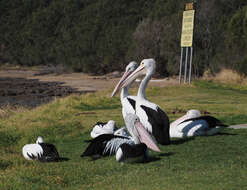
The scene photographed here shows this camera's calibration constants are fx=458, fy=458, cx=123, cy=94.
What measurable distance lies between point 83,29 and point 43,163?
209ft

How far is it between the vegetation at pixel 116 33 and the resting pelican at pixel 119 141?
25.0 meters

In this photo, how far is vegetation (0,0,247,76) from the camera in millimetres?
38562

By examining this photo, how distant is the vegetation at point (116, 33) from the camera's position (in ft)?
127

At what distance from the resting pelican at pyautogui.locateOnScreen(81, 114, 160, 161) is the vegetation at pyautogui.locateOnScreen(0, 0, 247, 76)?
82.1ft

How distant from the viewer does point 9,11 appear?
96.2 meters

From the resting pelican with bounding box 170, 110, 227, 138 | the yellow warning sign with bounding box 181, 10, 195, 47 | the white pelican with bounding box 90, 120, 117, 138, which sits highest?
the yellow warning sign with bounding box 181, 10, 195, 47

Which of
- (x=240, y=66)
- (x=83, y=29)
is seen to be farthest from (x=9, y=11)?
(x=240, y=66)

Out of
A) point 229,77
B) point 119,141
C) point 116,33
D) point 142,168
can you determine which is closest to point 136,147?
point 142,168

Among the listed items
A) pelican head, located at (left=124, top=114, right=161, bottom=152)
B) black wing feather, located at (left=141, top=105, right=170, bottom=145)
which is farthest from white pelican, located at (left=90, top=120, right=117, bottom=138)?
pelican head, located at (left=124, top=114, right=161, bottom=152)

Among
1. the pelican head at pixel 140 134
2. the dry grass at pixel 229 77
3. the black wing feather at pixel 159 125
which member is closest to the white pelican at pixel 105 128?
the black wing feather at pixel 159 125

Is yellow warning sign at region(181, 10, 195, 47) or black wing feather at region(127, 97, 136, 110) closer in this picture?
black wing feather at region(127, 97, 136, 110)

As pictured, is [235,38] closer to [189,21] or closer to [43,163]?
[189,21]

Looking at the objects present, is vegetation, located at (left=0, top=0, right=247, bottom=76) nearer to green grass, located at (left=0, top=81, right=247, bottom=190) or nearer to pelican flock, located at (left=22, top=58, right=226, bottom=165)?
pelican flock, located at (left=22, top=58, right=226, bottom=165)

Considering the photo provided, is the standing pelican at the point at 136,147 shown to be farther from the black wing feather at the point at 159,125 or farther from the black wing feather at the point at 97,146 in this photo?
the black wing feather at the point at 159,125
